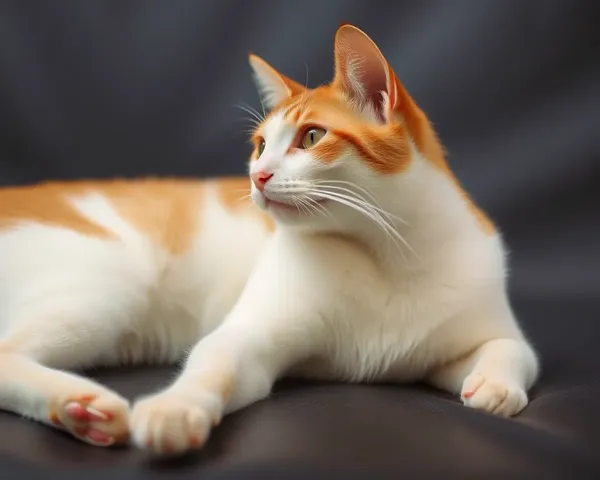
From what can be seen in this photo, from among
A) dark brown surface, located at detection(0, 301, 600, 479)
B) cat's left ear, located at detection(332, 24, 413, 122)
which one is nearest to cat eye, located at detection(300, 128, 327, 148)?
cat's left ear, located at detection(332, 24, 413, 122)

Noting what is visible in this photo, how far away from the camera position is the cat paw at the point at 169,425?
3.10ft

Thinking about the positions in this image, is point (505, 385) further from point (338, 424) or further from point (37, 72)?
point (37, 72)

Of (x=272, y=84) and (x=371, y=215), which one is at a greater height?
(x=272, y=84)

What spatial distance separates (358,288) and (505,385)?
301mm

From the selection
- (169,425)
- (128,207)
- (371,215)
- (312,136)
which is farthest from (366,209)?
(128,207)

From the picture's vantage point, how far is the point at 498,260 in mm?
1417

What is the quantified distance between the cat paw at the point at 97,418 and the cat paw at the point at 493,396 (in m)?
0.54

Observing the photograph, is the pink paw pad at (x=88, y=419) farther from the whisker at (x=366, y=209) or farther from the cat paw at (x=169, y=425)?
the whisker at (x=366, y=209)

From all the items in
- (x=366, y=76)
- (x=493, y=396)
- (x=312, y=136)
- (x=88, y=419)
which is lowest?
(x=88, y=419)

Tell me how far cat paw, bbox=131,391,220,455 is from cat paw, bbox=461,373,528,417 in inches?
17.4

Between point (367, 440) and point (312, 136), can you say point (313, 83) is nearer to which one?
point (312, 136)

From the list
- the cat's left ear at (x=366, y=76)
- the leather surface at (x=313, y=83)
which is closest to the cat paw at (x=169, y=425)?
the cat's left ear at (x=366, y=76)

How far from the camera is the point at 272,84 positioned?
1482 mm

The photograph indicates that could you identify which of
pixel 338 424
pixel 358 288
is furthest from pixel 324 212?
pixel 338 424
